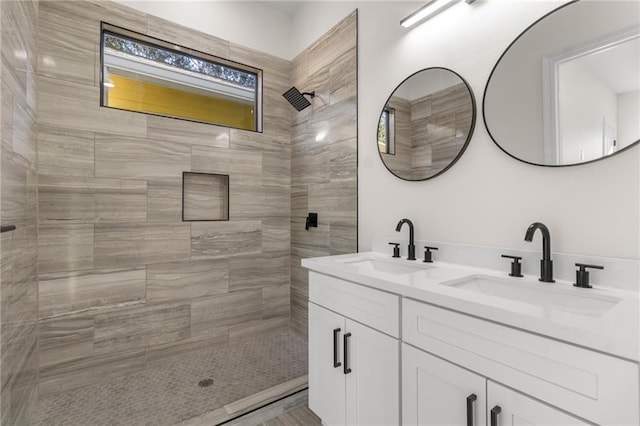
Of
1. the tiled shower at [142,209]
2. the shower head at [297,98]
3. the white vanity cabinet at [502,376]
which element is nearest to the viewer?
the white vanity cabinet at [502,376]

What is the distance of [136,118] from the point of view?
219 centimetres

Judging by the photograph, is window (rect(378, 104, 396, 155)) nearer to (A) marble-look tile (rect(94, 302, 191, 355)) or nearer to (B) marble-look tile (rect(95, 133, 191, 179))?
(B) marble-look tile (rect(95, 133, 191, 179))

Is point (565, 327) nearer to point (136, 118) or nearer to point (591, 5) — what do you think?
point (591, 5)

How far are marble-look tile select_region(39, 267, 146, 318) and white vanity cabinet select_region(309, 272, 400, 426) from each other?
1390mm

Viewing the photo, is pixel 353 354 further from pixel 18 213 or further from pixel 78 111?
pixel 78 111

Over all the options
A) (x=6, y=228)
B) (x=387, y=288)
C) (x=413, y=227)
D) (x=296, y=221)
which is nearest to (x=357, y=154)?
(x=413, y=227)

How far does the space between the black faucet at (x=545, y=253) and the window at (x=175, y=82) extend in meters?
2.25

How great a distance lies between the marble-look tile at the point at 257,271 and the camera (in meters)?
2.60

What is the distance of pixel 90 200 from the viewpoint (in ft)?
6.66

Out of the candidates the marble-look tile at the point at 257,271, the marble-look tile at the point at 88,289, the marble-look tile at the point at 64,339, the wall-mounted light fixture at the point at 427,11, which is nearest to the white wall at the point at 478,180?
the wall-mounted light fixture at the point at 427,11

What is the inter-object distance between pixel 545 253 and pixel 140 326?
2.49 metres

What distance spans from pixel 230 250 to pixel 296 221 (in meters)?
0.63

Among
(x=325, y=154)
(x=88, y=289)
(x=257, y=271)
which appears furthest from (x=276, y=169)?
(x=88, y=289)

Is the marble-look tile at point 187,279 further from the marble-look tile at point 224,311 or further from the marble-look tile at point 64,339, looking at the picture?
the marble-look tile at point 64,339
